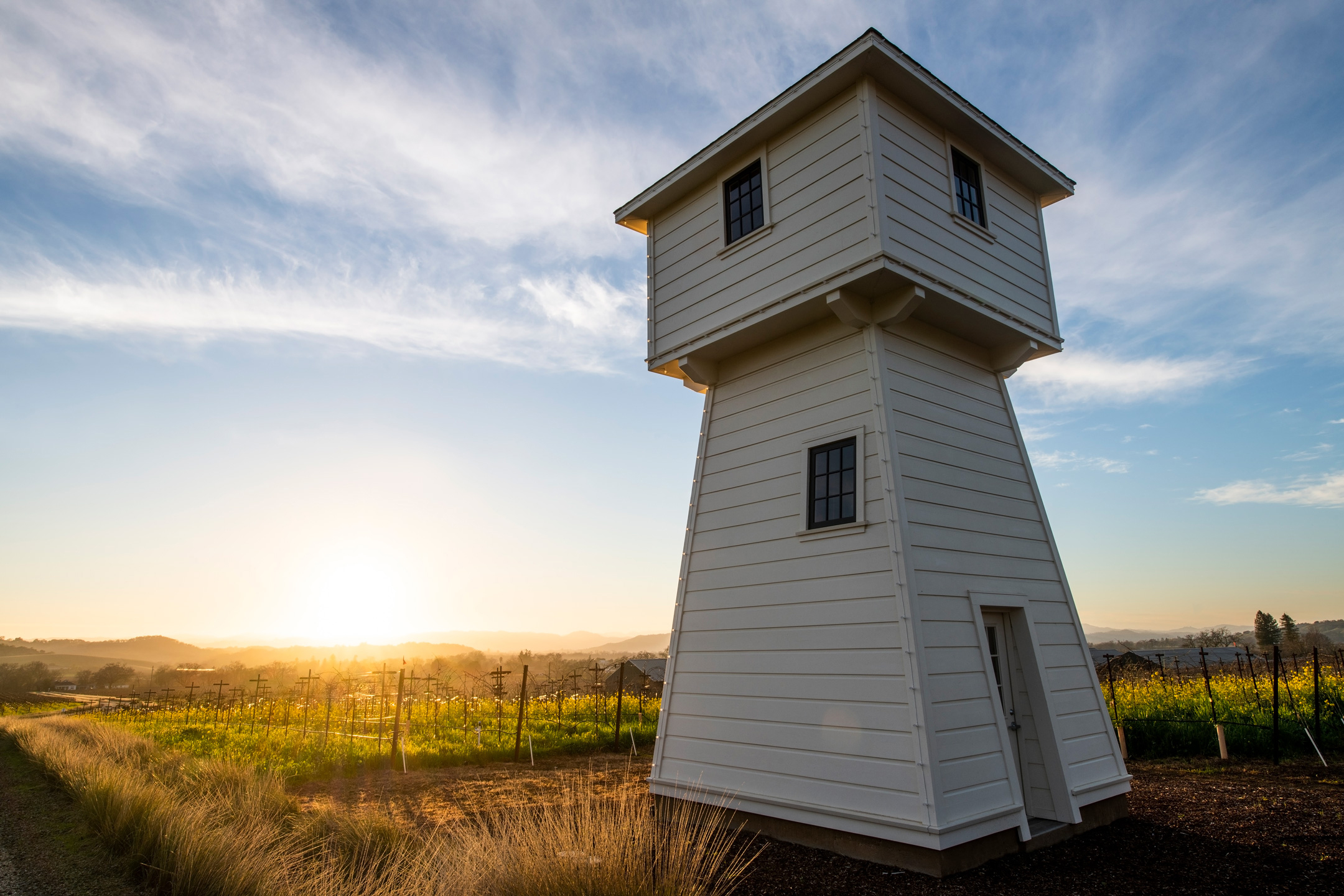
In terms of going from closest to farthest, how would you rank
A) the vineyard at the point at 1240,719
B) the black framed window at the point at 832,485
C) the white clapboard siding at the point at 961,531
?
the white clapboard siding at the point at 961,531, the black framed window at the point at 832,485, the vineyard at the point at 1240,719

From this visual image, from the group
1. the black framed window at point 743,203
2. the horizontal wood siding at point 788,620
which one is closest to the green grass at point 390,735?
the horizontal wood siding at point 788,620

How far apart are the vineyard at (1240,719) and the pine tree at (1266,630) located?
52.2m

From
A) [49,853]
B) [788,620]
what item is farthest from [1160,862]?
[49,853]

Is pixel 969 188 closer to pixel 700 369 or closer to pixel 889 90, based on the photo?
pixel 889 90

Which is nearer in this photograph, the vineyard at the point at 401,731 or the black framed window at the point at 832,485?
the black framed window at the point at 832,485

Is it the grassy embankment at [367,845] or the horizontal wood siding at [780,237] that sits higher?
the horizontal wood siding at [780,237]

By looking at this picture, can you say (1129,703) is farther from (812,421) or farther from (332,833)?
(332,833)

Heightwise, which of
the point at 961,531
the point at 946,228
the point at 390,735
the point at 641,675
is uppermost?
the point at 946,228

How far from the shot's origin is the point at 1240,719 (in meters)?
11.7

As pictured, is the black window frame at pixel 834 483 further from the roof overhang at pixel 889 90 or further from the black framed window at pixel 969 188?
the roof overhang at pixel 889 90

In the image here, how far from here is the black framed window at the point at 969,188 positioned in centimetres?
822

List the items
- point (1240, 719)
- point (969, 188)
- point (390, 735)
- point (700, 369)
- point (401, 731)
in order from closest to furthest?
point (969, 188) < point (700, 369) < point (1240, 719) < point (401, 731) < point (390, 735)

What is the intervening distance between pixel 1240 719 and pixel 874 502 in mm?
10304

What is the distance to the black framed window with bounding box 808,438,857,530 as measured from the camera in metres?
6.94
